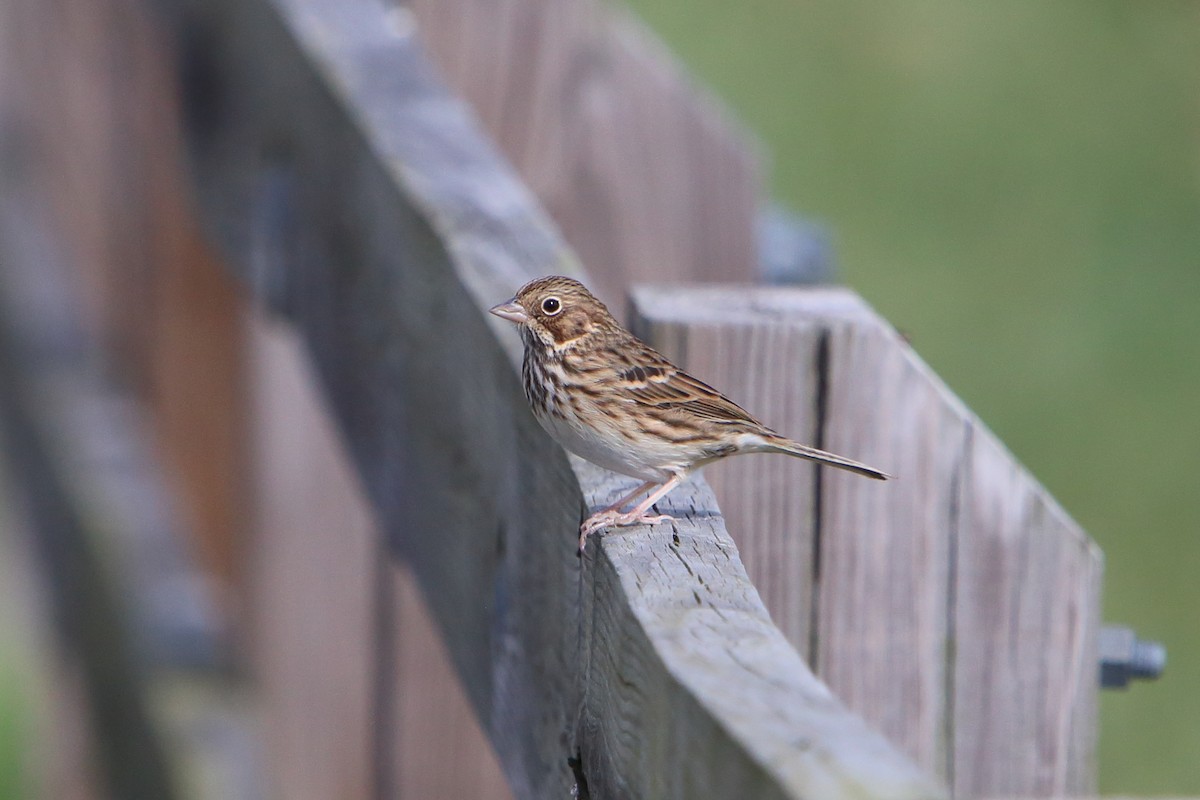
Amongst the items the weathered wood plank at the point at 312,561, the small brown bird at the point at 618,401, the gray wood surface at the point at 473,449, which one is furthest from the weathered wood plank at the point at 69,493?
the small brown bird at the point at 618,401

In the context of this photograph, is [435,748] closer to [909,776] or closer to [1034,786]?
[1034,786]

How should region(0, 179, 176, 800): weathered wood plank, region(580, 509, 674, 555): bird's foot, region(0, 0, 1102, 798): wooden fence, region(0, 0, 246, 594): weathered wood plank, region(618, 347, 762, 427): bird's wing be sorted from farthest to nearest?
region(0, 0, 246, 594): weathered wood plank < region(0, 179, 176, 800): weathered wood plank < region(618, 347, 762, 427): bird's wing < region(580, 509, 674, 555): bird's foot < region(0, 0, 1102, 798): wooden fence

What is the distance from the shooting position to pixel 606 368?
2.43 metres

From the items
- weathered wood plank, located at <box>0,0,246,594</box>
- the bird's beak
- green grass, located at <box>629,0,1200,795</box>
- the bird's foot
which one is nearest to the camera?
the bird's foot

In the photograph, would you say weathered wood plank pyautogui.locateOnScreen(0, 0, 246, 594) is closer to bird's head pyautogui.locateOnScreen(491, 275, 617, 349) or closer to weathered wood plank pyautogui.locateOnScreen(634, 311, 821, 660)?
bird's head pyautogui.locateOnScreen(491, 275, 617, 349)

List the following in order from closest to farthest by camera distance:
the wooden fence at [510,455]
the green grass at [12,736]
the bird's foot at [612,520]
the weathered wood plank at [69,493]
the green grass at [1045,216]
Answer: the wooden fence at [510,455], the bird's foot at [612,520], the weathered wood plank at [69,493], the green grass at [12,736], the green grass at [1045,216]

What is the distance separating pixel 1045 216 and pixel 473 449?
5.48 m

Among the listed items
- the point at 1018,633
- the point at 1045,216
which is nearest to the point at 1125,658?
the point at 1018,633

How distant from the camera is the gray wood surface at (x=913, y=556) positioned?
1.91m

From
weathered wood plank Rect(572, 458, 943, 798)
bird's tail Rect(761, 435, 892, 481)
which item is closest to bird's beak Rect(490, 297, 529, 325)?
bird's tail Rect(761, 435, 892, 481)

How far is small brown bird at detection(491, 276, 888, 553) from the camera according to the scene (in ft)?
6.29

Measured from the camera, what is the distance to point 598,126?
2914mm

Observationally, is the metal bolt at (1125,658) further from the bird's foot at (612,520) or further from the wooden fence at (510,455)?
the bird's foot at (612,520)

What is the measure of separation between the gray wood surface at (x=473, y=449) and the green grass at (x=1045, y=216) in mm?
3025
